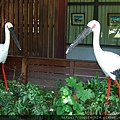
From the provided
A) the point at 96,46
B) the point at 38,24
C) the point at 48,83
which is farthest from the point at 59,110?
the point at 38,24

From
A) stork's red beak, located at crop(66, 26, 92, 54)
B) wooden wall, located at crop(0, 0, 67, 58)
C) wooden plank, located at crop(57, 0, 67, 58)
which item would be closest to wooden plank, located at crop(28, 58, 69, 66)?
wooden wall, located at crop(0, 0, 67, 58)

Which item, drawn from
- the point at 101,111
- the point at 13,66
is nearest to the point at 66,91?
the point at 101,111

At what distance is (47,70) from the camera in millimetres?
5777

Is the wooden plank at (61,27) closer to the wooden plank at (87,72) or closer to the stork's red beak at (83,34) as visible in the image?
the wooden plank at (87,72)

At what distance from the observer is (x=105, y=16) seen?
942cm

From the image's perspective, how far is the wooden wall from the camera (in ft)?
21.3

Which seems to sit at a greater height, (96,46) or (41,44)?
(41,44)

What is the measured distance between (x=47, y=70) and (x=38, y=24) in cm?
138

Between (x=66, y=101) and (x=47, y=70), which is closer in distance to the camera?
(x=66, y=101)

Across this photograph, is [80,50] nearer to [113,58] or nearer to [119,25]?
[119,25]

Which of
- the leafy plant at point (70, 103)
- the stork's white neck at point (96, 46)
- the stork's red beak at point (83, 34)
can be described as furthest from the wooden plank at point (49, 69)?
the leafy plant at point (70, 103)

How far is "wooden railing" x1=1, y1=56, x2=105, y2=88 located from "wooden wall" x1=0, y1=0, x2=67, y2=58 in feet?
1.90

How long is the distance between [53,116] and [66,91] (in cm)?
56

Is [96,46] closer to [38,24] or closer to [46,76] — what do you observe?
[46,76]
